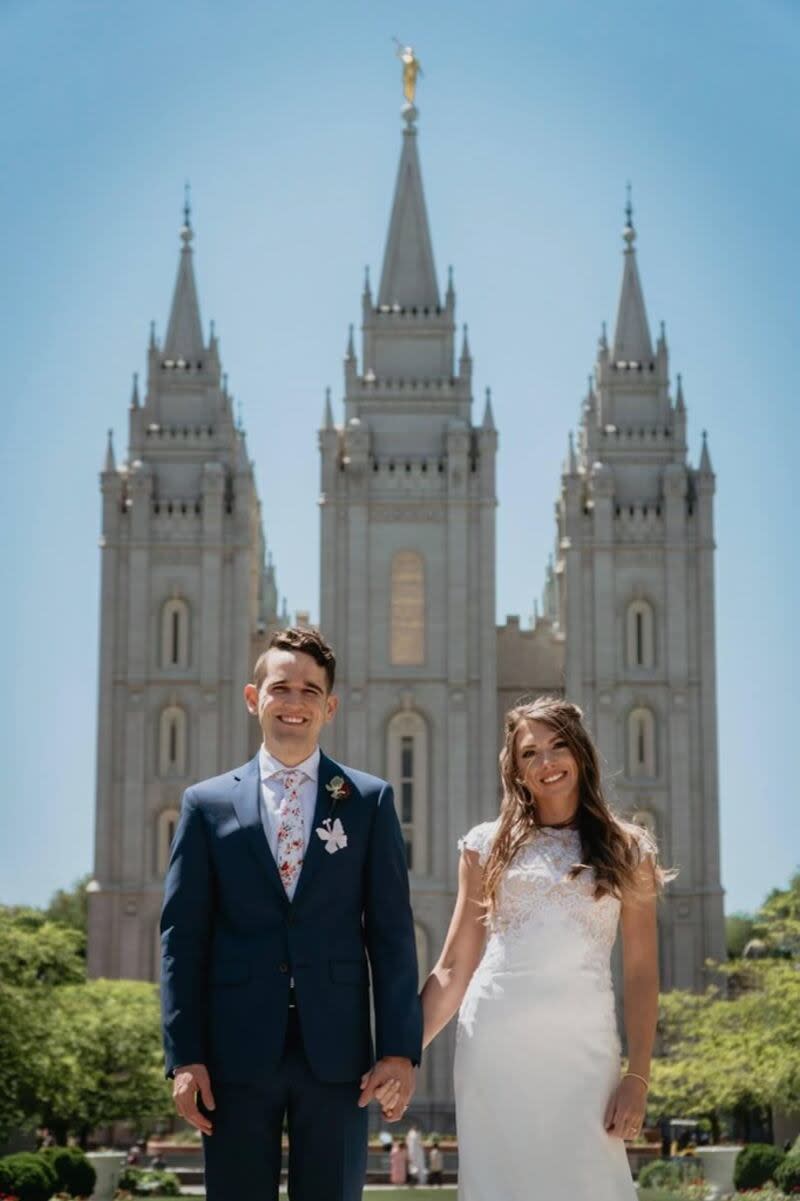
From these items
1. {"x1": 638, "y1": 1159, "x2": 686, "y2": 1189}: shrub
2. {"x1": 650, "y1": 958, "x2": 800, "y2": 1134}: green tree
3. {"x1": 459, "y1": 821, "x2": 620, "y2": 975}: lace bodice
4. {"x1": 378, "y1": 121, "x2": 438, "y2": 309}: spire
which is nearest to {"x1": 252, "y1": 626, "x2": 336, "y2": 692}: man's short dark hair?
{"x1": 459, "y1": 821, "x2": 620, "y2": 975}: lace bodice

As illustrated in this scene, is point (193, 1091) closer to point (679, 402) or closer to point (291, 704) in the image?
point (291, 704)

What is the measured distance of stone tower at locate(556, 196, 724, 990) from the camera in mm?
61125

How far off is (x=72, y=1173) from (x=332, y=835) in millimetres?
21931

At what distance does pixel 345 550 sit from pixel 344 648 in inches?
112

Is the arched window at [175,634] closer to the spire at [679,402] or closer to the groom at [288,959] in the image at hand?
the spire at [679,402]

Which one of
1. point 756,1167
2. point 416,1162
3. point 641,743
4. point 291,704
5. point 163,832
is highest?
point 641,743

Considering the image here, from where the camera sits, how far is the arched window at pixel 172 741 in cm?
6178

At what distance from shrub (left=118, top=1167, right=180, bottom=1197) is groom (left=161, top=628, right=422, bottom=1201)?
25.9m

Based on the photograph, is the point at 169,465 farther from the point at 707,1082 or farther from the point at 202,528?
the point at 707,1082

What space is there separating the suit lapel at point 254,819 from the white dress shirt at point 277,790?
0.03 m

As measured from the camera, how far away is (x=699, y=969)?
6006cm

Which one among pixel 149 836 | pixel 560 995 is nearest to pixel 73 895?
pixel 149 836

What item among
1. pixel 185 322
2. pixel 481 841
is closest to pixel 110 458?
pixel 185 322

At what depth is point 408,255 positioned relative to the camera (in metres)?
65.8
